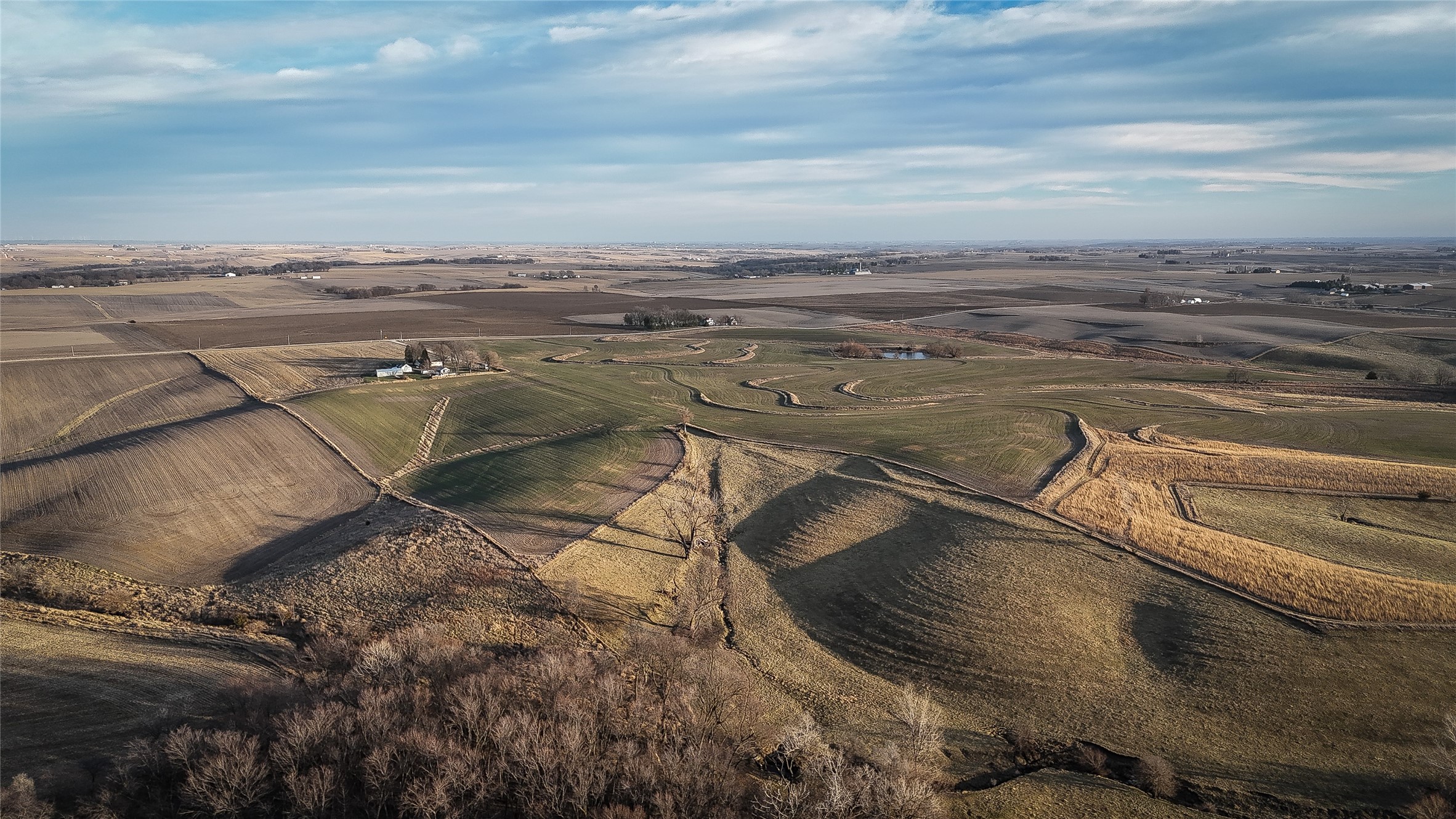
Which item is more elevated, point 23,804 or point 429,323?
point 429,323

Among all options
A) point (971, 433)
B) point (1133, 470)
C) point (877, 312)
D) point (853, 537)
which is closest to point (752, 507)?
point (853, 537)

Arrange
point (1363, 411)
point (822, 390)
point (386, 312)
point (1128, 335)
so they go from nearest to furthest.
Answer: point (1363, 411), point (822, 390), point (1128, 335), point (386, 312)

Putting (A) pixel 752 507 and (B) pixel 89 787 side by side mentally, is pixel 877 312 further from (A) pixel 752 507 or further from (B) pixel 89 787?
(B) pixel 89 787

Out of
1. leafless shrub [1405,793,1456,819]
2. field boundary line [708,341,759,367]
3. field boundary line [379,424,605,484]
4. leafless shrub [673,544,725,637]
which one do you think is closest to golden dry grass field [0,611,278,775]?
leafless shrub [673,544,725,637]

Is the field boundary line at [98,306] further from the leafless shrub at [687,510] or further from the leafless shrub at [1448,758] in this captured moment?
the leafless shrub at [1448,758]

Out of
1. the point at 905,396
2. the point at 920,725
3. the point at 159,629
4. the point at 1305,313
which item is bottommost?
the point at 159,629

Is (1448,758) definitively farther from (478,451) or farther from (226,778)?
(478,451)

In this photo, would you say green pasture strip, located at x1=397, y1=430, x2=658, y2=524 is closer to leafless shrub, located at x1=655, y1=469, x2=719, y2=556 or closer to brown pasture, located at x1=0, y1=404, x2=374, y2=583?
leafless shrub, located at x1=655, y1=469, x2=719, y2=556

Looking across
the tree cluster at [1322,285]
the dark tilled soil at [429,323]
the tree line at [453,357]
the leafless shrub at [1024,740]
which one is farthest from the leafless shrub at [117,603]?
the tree cluster at [1322,285]

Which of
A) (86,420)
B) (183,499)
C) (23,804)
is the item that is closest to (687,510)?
(23,804)
